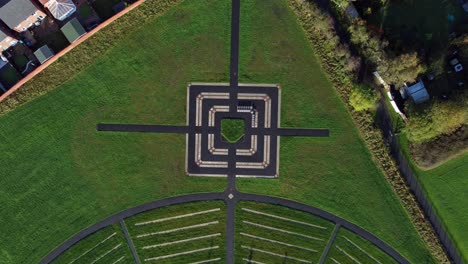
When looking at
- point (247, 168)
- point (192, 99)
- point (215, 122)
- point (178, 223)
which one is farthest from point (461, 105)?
point (178, 223)

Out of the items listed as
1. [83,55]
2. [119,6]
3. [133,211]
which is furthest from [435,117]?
[83,55]

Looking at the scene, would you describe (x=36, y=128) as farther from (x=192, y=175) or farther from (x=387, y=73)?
(x=387, y=73)

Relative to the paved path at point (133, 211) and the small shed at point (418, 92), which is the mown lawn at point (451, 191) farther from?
the paved path at point (133, 211)

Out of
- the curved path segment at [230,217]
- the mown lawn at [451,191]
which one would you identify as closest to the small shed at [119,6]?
the curved path segment at [230,217]

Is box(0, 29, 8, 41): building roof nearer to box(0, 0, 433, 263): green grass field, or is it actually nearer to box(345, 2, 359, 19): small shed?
box(0, 0, 433, 263): green grass field

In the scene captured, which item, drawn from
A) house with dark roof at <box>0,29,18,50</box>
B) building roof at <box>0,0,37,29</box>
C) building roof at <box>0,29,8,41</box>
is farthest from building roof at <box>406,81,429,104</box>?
building roof at <box>0,29,8,41</box>
